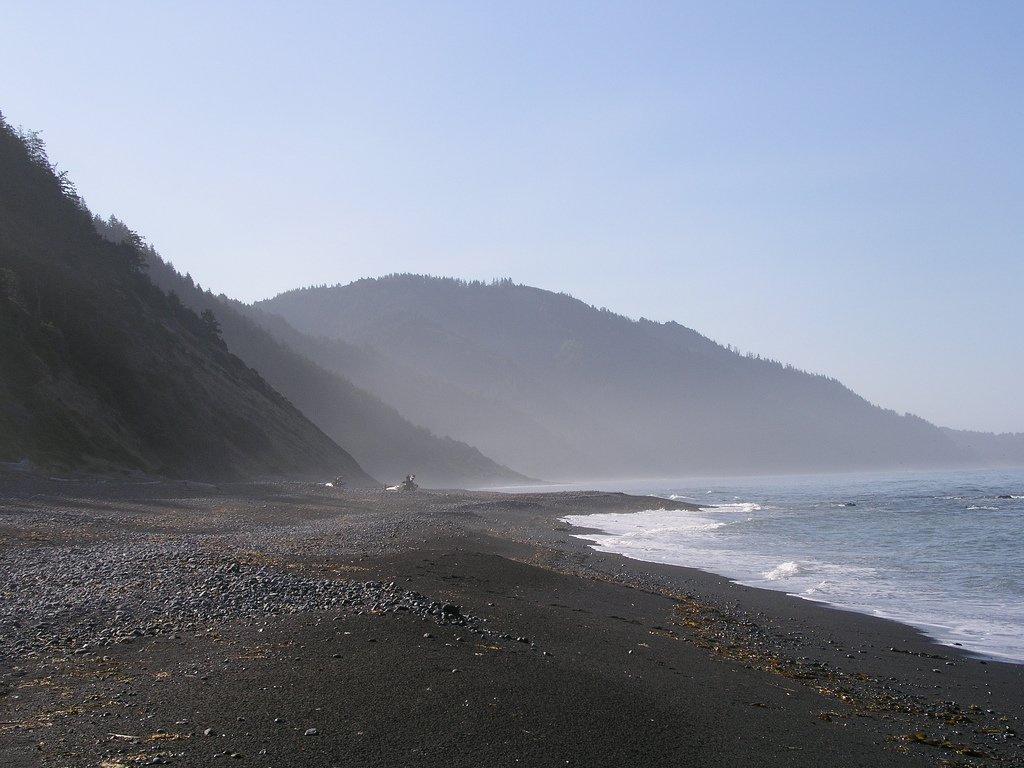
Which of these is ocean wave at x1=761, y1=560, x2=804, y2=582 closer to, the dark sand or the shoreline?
the shoreline

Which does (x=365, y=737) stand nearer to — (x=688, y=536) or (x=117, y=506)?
(x=117, y=506)

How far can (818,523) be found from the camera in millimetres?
39969

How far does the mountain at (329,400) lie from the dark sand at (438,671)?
84.5m

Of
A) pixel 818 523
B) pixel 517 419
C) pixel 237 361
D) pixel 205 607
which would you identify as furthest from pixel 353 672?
pixel 517 419

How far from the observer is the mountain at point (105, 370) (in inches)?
1465

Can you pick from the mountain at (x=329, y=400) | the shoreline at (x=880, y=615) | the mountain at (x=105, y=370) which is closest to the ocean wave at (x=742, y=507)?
the shoreline at (x=880, y=615)

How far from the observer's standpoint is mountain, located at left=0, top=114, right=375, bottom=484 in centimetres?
3722

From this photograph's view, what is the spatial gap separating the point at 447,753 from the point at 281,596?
486 centimetres

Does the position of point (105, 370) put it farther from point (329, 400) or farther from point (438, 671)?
point (329, 400)

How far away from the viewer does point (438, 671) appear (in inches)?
298

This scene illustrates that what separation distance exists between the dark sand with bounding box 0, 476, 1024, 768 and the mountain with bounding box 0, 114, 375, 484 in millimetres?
24078

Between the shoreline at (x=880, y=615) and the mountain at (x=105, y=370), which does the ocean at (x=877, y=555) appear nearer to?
the shoreline at (x=880, y=615)

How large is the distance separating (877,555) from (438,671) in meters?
22.7

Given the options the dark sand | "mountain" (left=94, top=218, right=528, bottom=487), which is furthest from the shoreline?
"mountain" (left=94, top=218, right=528, bottom=487)
